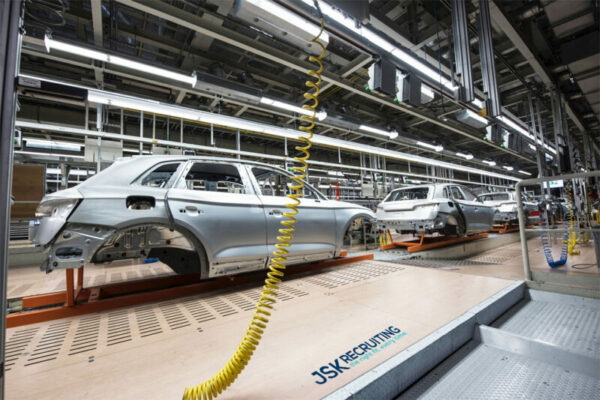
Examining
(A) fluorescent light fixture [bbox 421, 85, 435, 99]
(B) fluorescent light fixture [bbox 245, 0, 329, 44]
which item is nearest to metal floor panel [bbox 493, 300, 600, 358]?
(B) fluorescent light fixture [bbox 245, 0, 329, 44]

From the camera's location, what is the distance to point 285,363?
138 cm

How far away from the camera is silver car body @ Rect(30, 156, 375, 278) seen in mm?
1965

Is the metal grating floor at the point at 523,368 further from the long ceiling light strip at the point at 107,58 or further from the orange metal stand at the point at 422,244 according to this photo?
the long ceiling light strip at the point at 107,58

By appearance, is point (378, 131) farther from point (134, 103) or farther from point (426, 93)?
point (134, 103)

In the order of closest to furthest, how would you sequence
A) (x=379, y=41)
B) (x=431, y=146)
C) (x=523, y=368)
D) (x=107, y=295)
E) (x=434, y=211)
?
(x=523, y=368) < (x=107, y=295) < (x=379, y=41) < (x=434, y=211) < (x=431, y=146)

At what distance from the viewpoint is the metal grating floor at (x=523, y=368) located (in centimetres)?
136

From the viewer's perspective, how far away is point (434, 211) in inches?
184

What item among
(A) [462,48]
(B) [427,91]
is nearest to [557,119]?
(B) [427,91]

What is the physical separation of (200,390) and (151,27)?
726 centimetres

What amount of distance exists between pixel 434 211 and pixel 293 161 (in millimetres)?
2815

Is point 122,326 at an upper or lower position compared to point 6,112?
lower

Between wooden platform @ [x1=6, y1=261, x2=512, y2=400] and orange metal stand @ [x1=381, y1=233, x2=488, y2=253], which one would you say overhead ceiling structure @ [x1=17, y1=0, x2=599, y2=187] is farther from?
orange metal stand @ [x1=381, y1=233, x2=488, y2=253]

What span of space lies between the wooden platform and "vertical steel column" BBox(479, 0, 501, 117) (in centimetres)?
427

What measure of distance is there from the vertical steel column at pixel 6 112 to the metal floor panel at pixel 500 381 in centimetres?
174
